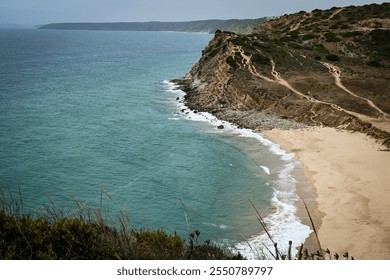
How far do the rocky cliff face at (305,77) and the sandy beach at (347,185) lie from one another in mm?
2886

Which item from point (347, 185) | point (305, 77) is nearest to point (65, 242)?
point (347, 185)

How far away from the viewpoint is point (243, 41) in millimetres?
60688

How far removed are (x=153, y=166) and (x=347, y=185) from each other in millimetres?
13656

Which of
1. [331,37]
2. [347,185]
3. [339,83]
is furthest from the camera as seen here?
[331,37]

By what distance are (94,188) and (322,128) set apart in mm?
22089

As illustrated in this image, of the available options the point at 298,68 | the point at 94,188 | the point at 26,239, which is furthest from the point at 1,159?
the point at 298,68

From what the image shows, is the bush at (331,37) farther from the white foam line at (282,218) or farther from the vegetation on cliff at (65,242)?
the vegetation on cliff at (65,242)

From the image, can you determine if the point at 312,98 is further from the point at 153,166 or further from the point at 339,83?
the point at 153,166

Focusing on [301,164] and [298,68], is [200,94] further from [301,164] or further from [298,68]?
[301,164]

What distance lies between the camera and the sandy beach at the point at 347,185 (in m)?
16.9

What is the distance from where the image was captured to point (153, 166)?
2795 cm

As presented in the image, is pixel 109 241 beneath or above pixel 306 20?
beneath

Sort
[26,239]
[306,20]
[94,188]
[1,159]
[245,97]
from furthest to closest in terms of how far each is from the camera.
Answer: [306,20] → [245,97] → [1,159] → [94,188] → [26,239]

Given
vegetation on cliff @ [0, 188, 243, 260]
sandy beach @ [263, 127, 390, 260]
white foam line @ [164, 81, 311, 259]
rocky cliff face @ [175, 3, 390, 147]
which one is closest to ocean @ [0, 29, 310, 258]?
white foam line @ [164, 81, 311, 259]
